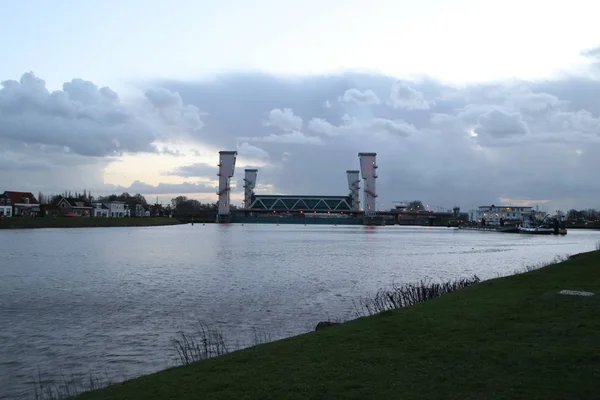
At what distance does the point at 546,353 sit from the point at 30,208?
6428 inches

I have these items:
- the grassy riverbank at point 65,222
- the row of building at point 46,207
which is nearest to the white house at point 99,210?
the row of building at point 46,207

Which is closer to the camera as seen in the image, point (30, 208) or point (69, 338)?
point (69, 338)

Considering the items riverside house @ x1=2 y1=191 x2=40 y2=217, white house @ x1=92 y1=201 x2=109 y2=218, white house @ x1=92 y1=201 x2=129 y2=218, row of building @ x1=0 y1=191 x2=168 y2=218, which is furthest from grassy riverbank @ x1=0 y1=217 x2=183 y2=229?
white house @ x1=92 y1=201 x2=129 y2=218

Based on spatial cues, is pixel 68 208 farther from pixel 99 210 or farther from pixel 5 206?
pixel 5 206

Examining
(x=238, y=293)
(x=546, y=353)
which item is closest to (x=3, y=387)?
(x=546, y=353)

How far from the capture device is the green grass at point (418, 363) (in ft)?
23.1

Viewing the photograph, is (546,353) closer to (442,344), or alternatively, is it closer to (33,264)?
(442,344)

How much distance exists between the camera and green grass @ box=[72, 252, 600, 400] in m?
7.03

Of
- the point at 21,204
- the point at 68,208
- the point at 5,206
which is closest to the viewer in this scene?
the point at 5,206

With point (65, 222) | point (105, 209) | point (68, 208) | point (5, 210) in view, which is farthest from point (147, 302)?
point (105, 209)

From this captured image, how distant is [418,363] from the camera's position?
8.23 meters

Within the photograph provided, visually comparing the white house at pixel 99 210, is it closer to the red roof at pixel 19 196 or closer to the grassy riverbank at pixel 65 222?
the red roof at pixel 19 196

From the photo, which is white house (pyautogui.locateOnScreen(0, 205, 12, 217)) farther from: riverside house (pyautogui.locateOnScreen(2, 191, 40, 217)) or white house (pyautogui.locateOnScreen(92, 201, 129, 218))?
white house (pyautogui.locateOnScreen(92, 201, 129, 218))

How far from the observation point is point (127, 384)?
8.27 meters
